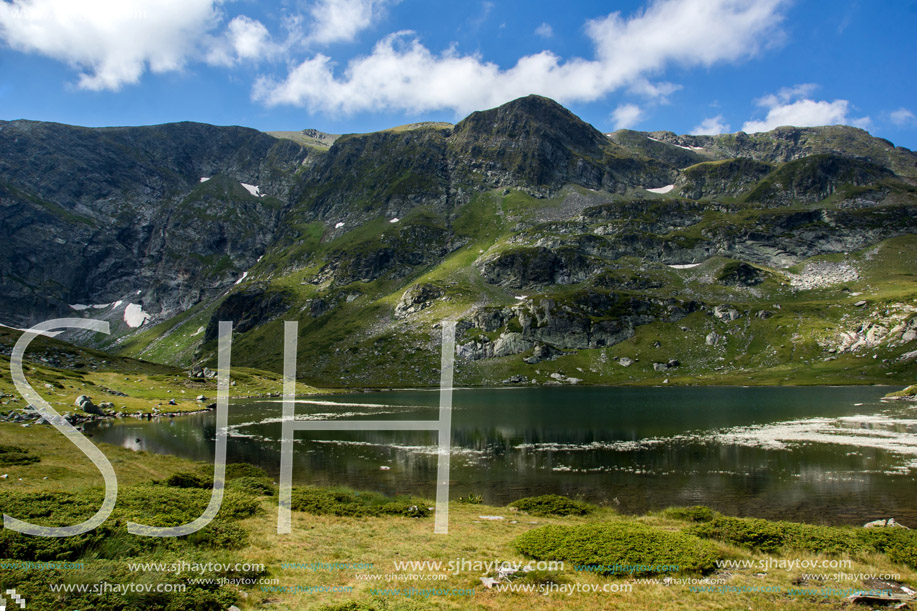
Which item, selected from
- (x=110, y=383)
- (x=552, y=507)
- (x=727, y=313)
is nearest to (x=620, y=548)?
(x=552, y=507)

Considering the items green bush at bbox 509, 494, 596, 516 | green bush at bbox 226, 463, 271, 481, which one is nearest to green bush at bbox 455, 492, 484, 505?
green bush at bbox 509, 494, 596, 516

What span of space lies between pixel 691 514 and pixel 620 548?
10.9 m

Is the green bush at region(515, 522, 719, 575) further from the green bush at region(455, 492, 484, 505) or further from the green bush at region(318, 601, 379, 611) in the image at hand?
the green bush at region(455, 492, 484, 505)

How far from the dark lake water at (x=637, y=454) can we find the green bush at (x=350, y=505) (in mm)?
6277

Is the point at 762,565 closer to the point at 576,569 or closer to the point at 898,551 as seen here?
the point at 898,551

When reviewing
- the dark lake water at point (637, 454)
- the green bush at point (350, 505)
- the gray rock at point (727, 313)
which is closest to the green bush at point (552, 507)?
the dark lake water at point (637, 454)

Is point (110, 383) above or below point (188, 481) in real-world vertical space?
below

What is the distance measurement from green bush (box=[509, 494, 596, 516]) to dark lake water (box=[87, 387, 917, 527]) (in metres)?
3.47

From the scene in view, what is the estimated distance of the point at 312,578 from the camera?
14.9 m

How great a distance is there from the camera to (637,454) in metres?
47.4

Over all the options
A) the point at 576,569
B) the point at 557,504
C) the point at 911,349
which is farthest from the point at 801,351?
the point at 576,569

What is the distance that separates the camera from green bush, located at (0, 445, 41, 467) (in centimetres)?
2912

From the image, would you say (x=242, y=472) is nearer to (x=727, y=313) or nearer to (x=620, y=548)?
(x=620, y=548)

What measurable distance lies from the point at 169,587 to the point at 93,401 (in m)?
89.3
